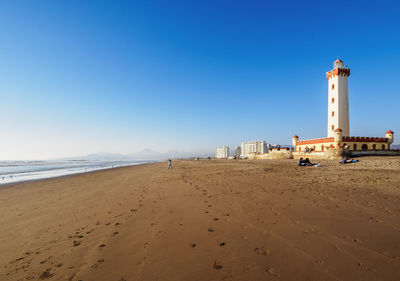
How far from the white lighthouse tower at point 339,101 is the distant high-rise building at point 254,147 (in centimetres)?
4299

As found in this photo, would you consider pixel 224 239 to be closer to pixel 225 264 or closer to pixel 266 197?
pixel 225 264

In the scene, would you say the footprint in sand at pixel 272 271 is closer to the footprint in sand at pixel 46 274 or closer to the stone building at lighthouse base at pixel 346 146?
the footprint in sand at pixel 46 274

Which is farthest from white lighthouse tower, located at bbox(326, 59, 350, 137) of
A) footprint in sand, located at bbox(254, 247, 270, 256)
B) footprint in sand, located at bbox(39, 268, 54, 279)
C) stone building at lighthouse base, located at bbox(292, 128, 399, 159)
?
footprint in sand, located at bbox(39, 268, 54, 279)

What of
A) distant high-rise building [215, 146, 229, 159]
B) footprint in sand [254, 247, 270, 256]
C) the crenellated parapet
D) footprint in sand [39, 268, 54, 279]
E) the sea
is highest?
the crenellated parapet

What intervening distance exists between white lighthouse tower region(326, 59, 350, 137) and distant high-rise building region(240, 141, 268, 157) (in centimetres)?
4299

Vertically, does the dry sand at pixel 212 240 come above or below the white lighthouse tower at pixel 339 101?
below

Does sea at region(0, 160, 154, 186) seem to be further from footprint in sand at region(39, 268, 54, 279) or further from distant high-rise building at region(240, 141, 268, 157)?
distant high-rise building at region(240, 141, 268, 157)

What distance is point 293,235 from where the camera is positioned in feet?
14.4

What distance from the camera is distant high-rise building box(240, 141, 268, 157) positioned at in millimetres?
80675

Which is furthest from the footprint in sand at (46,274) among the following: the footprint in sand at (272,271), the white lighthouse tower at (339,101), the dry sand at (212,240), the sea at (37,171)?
the white lighthouse tower at (339,101)

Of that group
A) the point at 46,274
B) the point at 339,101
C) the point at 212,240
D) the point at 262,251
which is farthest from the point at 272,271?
the point at 339,101

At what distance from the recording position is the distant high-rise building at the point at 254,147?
80675 millimetres

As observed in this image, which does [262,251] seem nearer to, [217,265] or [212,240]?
[217,265]

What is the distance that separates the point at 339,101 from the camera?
36.4 m
